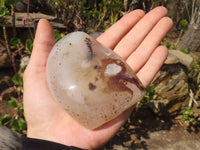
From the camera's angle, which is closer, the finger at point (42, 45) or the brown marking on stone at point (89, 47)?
the brown marking on stone at point (89, 47)

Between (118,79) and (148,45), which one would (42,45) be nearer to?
(118,79)

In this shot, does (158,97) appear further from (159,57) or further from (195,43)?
(195,43)

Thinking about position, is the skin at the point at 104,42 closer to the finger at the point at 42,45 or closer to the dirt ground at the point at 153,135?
the finger at the point at 42,45

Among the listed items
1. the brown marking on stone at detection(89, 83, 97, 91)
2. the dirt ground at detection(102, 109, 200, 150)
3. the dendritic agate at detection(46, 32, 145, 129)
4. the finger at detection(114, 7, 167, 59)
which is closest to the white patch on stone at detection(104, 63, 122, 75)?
the dendritic agate at detection(46, 32, 145, 129)

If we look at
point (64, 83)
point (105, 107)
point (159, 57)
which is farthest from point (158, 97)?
point (64, 83)

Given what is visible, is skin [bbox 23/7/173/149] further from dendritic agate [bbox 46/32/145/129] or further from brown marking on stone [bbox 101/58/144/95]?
brown marking on stone [bbox 101/58/144/95]

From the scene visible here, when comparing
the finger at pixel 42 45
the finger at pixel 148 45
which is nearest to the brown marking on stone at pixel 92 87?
the finger at pixel 42 45

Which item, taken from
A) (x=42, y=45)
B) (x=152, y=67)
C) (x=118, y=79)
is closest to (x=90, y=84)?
(x=118, y=79)

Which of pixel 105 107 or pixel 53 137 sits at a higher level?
pixel 105 107
